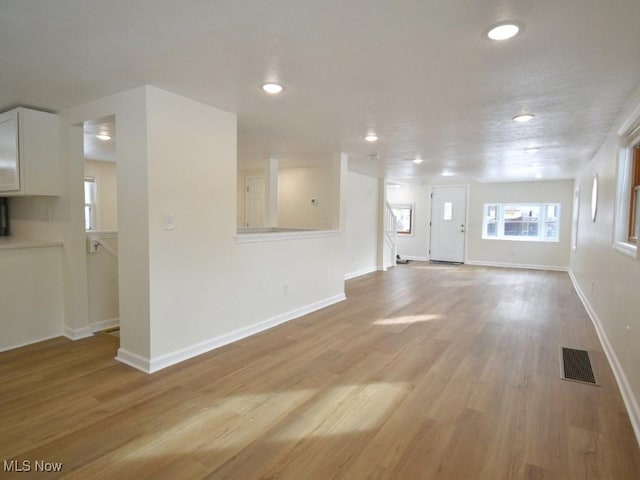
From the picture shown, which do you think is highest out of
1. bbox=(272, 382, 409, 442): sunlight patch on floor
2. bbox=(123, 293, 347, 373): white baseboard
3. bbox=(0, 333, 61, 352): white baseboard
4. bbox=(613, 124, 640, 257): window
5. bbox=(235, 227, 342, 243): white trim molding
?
bbox=(613, 124, 640, 257): window

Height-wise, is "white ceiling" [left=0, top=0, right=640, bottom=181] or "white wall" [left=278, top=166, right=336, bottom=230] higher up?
"white ceiling" [left=0, top=0, right=640, bottom=181]

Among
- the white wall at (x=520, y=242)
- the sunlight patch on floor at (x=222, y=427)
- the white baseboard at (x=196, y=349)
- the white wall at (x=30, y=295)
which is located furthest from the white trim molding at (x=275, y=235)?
the white wall at (x=520, y=242)

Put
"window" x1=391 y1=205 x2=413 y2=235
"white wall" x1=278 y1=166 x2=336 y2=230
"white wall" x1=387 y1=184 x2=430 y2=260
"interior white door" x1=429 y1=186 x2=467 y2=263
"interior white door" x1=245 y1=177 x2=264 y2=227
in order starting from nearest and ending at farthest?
1. "white wall" x1=278 y1=166 x2=336 y2=230
2. "interior white door" x1=245 y1=177 x2=264 y2=227
3. "interior white door" x1=429 y1=186 x2=467 y2=263
4. "white wall" x1=387 y1=184 x2=430 y2=260
5. "window" x1=391 y1=205 x2=413 y2=235

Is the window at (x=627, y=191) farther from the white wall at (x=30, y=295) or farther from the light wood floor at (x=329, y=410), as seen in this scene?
the white wall at (x=30, y=295)

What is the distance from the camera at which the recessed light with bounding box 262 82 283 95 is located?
106 inches

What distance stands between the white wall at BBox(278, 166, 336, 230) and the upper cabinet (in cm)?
447

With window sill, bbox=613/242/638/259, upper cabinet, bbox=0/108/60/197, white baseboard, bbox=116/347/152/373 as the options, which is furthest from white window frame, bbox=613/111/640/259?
upper cabinet, bbox=0/108/60/197

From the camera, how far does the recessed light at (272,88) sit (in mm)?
2694

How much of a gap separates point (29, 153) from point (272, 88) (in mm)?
2486

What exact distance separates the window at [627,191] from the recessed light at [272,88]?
110 inches

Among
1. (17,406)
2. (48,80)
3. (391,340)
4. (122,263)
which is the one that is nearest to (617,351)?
(391,340)

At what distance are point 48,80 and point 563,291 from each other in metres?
7.62

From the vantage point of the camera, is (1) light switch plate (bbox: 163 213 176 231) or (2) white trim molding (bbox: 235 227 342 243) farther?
(2) white trim molding (bbox: 235 227 342 243)

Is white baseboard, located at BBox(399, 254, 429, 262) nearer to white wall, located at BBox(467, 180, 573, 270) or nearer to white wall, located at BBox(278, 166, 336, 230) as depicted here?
white wall, located at BBox(467, 180, 573, 270)
